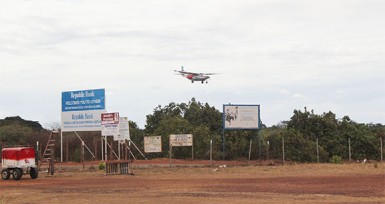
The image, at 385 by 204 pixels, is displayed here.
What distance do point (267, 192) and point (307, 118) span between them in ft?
132

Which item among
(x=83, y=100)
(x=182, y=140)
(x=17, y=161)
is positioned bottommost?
(x=17, y=161)

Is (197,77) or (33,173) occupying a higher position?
(197,77)

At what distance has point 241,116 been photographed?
5266cm

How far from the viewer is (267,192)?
22.5 meters

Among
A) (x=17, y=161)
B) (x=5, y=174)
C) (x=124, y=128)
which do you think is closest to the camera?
(x=17, y=161)

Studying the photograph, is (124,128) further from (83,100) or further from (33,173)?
(33,173)

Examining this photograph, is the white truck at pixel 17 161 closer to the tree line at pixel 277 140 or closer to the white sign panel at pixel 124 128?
the white sign panel at pixel 124 128

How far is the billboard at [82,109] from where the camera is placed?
43031mm

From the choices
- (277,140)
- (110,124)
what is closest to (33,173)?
(110,124)

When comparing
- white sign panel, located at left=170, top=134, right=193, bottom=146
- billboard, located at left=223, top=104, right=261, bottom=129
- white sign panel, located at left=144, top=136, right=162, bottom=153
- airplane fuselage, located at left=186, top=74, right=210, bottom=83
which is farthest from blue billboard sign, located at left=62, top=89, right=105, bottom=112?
airplane fuselage, located at left=186, top=74, right=210, bottom=83

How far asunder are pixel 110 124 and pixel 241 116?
16.0 meters

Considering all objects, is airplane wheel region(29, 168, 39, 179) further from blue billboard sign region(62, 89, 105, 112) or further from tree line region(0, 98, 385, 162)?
tree line region(0, 98, 385, 162)

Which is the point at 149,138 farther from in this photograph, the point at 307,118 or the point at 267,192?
the point at 267,192

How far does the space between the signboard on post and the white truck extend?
5608 millimetres
